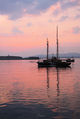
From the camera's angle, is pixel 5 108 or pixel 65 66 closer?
pixel 5 108

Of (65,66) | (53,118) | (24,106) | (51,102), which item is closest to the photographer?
(53,118)

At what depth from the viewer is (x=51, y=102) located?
13625 millimetres

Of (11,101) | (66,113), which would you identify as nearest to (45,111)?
(66,113)

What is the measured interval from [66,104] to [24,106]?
2.95 m

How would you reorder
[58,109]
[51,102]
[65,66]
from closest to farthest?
[58,109]
[51,102]
[65,66]

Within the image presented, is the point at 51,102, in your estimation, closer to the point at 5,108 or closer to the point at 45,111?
the point at 45,111

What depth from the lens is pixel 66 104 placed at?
13.0 meters

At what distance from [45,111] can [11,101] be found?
12.4 ft

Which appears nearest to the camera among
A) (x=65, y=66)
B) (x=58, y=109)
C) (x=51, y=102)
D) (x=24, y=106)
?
(x=58, y=109)

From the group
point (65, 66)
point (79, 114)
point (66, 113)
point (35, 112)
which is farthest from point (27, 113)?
point (65, 66)

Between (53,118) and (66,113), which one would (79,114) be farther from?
(53,118)

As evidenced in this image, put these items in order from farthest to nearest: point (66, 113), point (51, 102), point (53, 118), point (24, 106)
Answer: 1. point (51, 102)
2. point (24, 106)
3. point (66, 113)
4. point (53, 118)

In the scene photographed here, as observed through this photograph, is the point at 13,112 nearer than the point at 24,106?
Yes

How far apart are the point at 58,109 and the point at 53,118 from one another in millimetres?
1639
